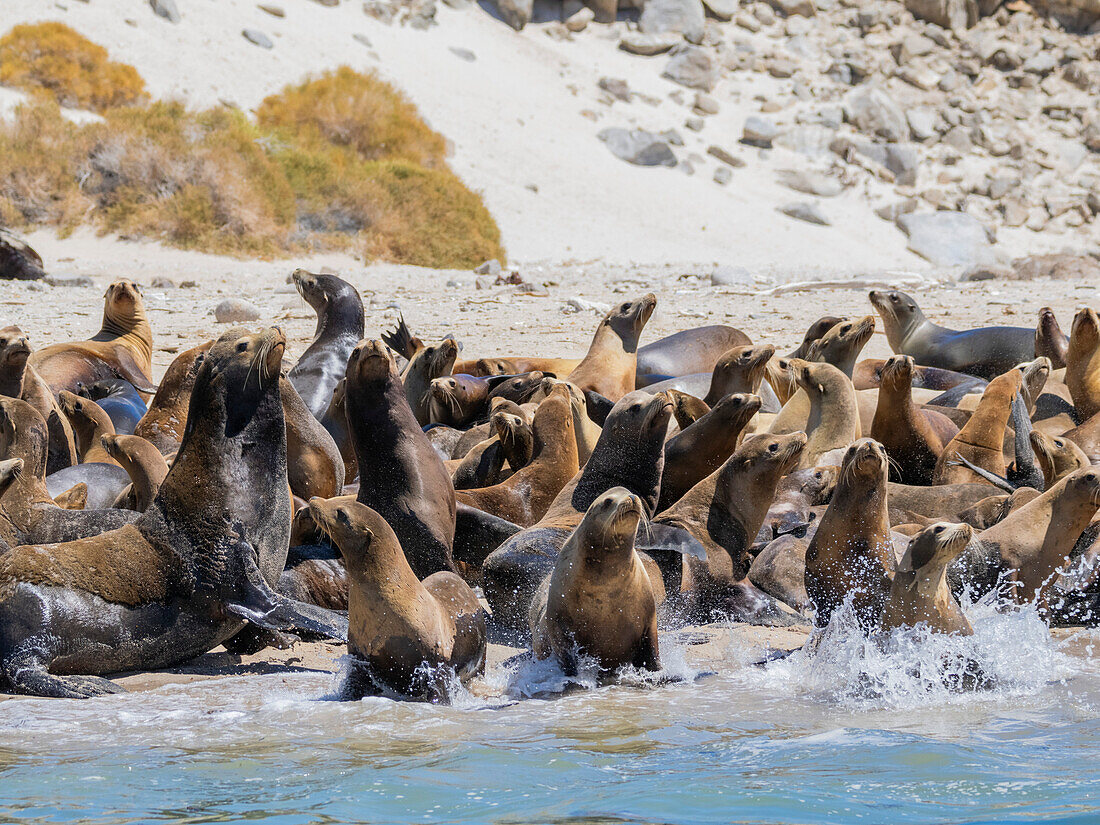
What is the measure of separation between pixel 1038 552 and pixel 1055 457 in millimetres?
972

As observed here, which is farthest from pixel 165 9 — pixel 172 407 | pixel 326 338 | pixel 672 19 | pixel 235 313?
pixel 172 407

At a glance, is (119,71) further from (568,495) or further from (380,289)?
(568,495)

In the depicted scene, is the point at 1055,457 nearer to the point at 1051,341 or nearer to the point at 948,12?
the point at 1051,341

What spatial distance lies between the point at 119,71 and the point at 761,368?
20479 mm

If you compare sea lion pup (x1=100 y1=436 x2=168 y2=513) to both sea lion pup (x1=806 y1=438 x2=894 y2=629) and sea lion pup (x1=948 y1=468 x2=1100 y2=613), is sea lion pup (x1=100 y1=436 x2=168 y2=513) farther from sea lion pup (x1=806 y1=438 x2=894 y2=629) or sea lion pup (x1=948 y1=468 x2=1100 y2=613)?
sea lion pup (x1=948 y1=468 x2=1100 y2=613)

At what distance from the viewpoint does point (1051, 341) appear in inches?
313

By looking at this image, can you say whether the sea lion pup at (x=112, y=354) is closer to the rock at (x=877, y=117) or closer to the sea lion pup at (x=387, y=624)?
the sea lion pup at (x=387, y=624)

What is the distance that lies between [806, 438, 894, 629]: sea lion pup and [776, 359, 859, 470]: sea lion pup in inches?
77.8

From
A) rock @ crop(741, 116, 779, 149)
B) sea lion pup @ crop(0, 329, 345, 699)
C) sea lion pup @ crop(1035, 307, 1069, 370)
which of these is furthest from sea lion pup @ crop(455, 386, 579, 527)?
rock @ crop(741, 116, 779, 149)

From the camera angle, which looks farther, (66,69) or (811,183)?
(811,183)

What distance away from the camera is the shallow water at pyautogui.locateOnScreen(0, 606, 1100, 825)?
275cm

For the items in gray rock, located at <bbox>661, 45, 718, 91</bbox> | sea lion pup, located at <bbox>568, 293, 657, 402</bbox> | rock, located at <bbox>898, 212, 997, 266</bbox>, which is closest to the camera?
sea lion pup, located at <bbox>568, 293, 657, 402</bbox>

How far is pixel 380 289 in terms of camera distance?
1414 cm

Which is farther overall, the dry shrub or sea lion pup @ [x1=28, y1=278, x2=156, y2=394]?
the dry shrub
